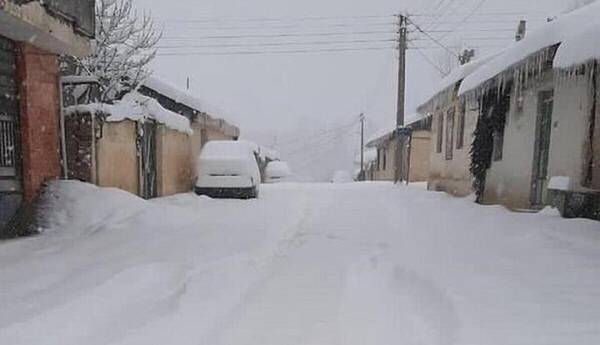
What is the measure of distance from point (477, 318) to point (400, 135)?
16.3 m

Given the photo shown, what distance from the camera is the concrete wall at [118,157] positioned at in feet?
25.9

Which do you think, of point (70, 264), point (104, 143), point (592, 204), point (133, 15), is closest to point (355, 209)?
point (592, 204)

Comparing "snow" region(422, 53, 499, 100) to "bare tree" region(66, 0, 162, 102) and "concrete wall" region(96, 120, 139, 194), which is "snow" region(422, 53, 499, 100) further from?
"bare tree" region(66, 0, 162, 102)

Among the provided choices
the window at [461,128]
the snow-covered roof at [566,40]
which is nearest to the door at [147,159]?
the snow-covered roof at [566,40]

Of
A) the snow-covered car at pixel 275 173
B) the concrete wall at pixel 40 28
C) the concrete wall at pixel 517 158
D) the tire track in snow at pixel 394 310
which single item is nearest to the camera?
the tire track in snow at pixel 394 310

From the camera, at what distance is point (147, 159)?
32.7ft

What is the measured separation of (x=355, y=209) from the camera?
907 cm

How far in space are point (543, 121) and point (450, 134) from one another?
5743 millimetres

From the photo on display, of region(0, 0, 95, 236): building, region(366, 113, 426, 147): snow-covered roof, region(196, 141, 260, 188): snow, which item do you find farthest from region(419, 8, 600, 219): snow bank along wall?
region(366, 113, 426, 147): snow-covered roof

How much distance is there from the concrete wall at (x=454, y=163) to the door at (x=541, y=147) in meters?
2.82

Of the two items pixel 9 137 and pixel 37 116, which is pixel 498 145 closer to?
pixel 37 116

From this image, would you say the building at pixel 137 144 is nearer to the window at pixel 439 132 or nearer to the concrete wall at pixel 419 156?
the window at pixel 439 132

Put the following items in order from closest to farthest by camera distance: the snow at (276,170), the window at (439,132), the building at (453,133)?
the building at (453,133) < the window at (439,132) < the snow at (276,170)

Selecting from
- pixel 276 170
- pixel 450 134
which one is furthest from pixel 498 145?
pixel 276 170
